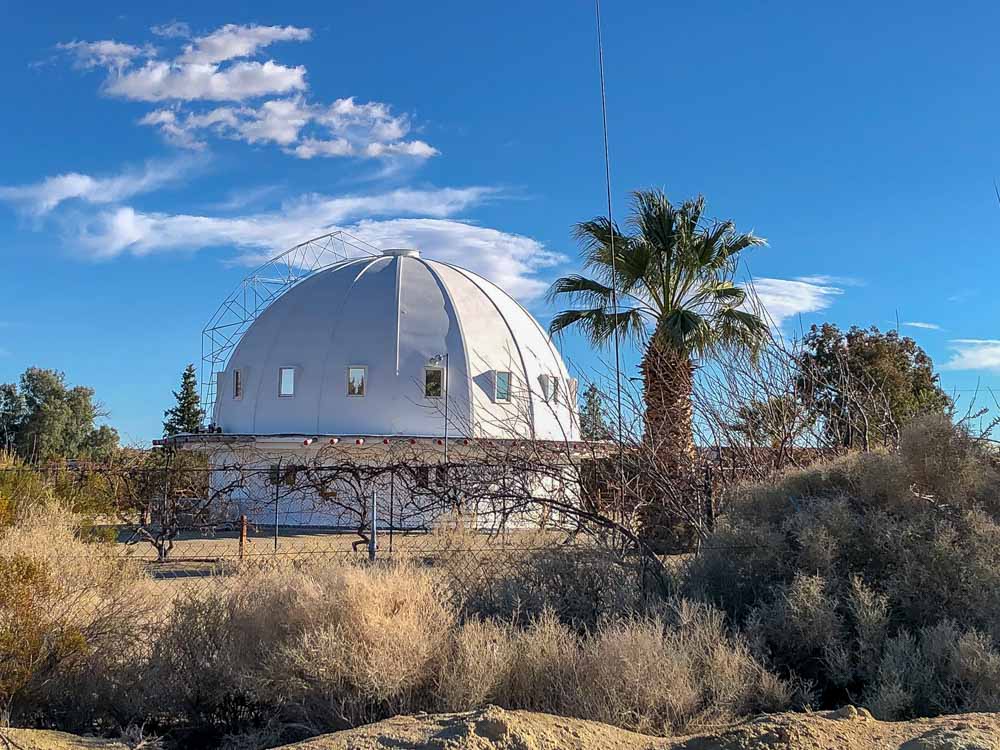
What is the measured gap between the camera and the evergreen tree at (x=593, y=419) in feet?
37.2

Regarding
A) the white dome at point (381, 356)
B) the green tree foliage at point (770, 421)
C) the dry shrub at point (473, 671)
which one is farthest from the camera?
the white dome at point (381, 356)

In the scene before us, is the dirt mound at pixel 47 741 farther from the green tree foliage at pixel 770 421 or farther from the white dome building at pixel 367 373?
the white dome building at pixel 367 373

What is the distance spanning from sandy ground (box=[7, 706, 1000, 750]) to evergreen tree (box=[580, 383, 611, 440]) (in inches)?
233

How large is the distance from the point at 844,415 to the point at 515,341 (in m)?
24.0

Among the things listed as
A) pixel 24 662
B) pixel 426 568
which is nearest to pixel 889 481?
pixel 426 568

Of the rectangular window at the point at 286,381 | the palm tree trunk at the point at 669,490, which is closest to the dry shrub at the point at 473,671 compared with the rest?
the palm tree trunk at the point at 669,490

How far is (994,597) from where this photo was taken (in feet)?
23.5

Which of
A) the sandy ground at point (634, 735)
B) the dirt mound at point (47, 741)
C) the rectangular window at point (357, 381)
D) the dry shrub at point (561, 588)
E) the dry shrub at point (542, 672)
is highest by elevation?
the rectangular window at point (357, 381)

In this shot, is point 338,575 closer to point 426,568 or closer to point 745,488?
point 426,568

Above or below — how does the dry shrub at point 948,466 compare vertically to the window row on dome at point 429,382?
below

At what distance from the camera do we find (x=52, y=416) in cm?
5434

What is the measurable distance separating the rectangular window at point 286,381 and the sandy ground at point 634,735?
29.1 metres

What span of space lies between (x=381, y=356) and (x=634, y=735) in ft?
94.2

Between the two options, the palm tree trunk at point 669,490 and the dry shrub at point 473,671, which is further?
the palm tree trunk at point 669,490
